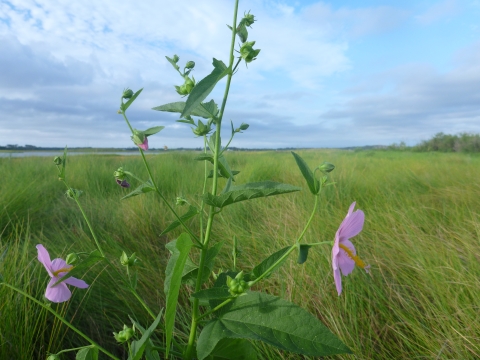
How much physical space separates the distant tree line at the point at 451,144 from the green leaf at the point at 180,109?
1174 centimetres

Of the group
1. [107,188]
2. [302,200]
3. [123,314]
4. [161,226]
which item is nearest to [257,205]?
[302,200]

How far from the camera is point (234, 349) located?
0.79 meters

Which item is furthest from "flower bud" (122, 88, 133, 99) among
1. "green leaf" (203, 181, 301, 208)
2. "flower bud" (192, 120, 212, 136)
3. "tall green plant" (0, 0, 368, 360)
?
"green leaf" (203, 181, 301, 208)

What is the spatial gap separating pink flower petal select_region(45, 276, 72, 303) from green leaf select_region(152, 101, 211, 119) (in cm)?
45

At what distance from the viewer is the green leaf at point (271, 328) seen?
0.61m

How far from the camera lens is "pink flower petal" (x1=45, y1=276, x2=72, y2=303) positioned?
0.79 meters

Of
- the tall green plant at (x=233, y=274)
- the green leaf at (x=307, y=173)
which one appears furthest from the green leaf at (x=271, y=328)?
the green leaf at (x=307, y=173)

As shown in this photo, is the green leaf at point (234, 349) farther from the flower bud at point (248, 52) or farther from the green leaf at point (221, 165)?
the flower bud at point (248, 52)

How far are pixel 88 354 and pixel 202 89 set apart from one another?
1.95 feet

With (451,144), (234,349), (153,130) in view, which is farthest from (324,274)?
(451,144)

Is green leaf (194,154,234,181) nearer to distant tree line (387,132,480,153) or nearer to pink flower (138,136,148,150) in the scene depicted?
pink flower (138,136,148,150)

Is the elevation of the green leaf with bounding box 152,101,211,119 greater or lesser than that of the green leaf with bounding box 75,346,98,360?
greater

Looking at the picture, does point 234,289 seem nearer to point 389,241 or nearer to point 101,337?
point 101,337

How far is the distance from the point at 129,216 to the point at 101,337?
1038 mm
